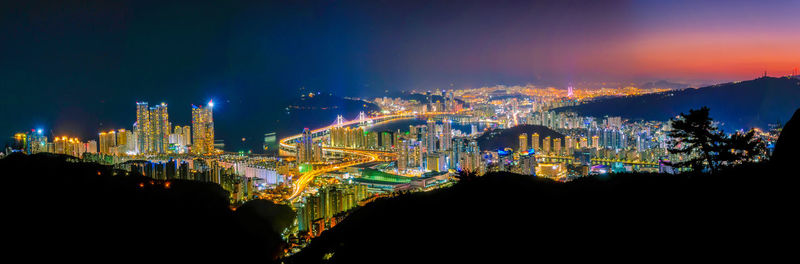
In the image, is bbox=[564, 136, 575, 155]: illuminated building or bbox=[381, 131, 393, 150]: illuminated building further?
bbox=[381, 131, 393, 150]: illuminated building

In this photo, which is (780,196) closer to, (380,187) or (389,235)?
(389,235)

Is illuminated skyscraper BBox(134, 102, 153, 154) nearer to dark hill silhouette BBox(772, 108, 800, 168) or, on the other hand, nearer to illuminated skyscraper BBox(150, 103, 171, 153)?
illuminated skyscraper BBox(150, 103, 171, 153)

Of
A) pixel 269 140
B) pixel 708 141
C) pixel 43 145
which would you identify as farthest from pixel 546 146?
pixel 43 145

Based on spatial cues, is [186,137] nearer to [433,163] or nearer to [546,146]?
[433,163]

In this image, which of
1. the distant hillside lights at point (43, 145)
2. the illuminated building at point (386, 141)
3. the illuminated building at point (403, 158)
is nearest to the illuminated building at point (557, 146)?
the illuminated building at point (403, 158)

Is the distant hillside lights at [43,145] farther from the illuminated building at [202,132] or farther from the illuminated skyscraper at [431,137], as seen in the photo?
the illuminated skyscraper at [431,137]

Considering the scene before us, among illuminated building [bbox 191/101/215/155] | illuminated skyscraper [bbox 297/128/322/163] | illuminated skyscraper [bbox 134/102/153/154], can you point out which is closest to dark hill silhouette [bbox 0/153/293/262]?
illuminated skyscraper [bbox 297/128/322/163]
